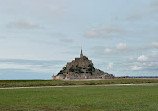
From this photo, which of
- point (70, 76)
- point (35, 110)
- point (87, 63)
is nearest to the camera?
point (35, 110)

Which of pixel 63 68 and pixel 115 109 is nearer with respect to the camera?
pixel 115 109

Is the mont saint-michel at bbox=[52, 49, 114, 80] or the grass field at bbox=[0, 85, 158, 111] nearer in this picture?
the grass field at bbox=[0, 85, 158, 111]

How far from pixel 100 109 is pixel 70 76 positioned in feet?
472

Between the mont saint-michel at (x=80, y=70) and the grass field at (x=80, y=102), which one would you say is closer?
the grass field at (x=80, y=102)

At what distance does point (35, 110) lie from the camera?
16219 millimetres

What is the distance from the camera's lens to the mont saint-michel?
16512 cm

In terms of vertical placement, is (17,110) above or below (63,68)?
below

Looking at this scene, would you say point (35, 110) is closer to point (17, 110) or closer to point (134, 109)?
point (17, 110)

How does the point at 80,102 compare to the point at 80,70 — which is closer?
the point at 80,102

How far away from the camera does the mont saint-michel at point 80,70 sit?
542 ft

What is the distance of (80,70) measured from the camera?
563 ft

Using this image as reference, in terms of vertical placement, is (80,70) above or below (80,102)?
above

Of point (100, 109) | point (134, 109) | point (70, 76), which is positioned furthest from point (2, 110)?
point (70, 76)

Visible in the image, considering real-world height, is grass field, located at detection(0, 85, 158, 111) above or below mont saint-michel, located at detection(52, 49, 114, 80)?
below
